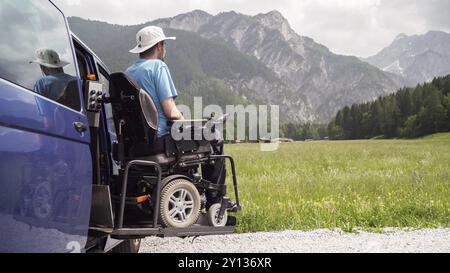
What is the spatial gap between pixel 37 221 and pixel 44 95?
855mm

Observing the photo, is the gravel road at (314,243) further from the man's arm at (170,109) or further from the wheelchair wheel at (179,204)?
the man's arm at (170,109)

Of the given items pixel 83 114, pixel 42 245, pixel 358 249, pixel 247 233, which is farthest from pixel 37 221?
pixel 247 233

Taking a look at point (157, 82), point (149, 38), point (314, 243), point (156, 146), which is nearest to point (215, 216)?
point (156, 146)

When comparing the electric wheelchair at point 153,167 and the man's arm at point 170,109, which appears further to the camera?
the man's arm at point 170,109

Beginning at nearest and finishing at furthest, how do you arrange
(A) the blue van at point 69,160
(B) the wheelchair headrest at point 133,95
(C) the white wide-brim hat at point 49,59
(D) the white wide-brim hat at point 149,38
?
(A) the blue van at point 69,160 → (C) the white wide-brim hat at point 49,59 → (B) the wheelchair headrest at point 133,95 → (D) the white wide-brim hat at point 149,38

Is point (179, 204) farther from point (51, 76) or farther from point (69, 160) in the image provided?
point (51, 76)

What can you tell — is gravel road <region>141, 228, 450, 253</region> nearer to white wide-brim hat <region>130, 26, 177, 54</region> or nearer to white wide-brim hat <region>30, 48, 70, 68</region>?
white wide-brim hat <region>130, 26, 177, 54</region>

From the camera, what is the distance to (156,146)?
14.0 ft

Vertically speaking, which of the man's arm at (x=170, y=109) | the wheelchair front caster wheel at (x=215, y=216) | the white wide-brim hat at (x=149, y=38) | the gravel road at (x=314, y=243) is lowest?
the gravel road at (x=314, y=243)

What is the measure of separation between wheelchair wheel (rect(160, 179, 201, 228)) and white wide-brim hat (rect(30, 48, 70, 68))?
4.63 feet

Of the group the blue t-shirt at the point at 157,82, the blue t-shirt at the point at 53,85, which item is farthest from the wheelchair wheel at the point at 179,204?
the blue t-shirt at the point at 53,85

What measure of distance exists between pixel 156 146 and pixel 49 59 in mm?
1339

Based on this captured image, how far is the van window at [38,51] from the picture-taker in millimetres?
2650

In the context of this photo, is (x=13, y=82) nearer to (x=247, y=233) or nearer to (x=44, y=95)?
(x=44, y=95)
